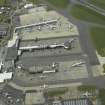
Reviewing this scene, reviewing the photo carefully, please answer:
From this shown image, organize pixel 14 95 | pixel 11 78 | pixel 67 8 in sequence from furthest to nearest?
pixel 67 8
pixel 11 78
pixel 14 95

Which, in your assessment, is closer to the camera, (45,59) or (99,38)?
(45,59)

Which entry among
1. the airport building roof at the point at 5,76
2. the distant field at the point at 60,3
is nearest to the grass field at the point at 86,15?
the distant field at the point at 60,3

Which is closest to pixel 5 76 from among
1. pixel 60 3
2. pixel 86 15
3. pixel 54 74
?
pixel 54 74

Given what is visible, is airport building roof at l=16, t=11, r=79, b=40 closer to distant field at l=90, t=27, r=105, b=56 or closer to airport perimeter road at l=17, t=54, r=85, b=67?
→ distant field at l=90, t=27, r=105, b=56

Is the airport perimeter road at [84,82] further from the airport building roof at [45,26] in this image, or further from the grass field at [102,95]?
the airport building roof at [45,26]

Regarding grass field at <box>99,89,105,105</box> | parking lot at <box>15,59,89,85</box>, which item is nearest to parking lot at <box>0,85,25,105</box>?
parking lot at <box>15,59,89,85</box>

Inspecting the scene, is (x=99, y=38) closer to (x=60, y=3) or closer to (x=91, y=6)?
(x=91, y=6)

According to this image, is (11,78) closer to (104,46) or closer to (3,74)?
(3,74)

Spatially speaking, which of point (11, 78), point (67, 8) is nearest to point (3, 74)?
point (11, 78)

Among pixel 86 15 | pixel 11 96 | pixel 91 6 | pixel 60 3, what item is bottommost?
pixel 11 96
